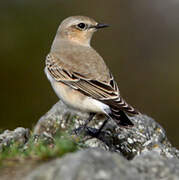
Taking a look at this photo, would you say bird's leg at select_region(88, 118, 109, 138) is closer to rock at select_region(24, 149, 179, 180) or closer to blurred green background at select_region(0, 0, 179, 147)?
rock at select_region(24, 149, 179, 180)

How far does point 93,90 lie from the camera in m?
10.7

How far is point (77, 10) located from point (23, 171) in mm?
21640

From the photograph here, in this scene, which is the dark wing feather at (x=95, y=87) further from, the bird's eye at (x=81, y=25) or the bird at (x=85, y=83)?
the bird's eye at (x=81, y=25)

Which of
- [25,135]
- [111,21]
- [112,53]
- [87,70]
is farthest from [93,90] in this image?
[111,21]

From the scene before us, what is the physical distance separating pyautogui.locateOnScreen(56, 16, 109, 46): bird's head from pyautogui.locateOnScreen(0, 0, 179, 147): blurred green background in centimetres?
868

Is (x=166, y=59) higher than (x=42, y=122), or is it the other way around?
(x=42, y=122)

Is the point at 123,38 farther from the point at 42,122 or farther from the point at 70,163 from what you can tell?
the point at 70,163

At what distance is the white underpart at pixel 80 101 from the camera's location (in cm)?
1045

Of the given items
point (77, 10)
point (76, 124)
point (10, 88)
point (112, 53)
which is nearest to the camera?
point (76, 124)

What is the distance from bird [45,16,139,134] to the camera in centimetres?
1030

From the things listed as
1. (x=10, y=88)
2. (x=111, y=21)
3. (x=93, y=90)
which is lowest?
(x=10, y=88)

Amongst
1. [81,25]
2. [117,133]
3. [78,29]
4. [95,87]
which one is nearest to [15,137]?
[95,87]

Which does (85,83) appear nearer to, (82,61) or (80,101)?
(80,101)

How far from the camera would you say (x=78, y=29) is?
1341 centimetres
